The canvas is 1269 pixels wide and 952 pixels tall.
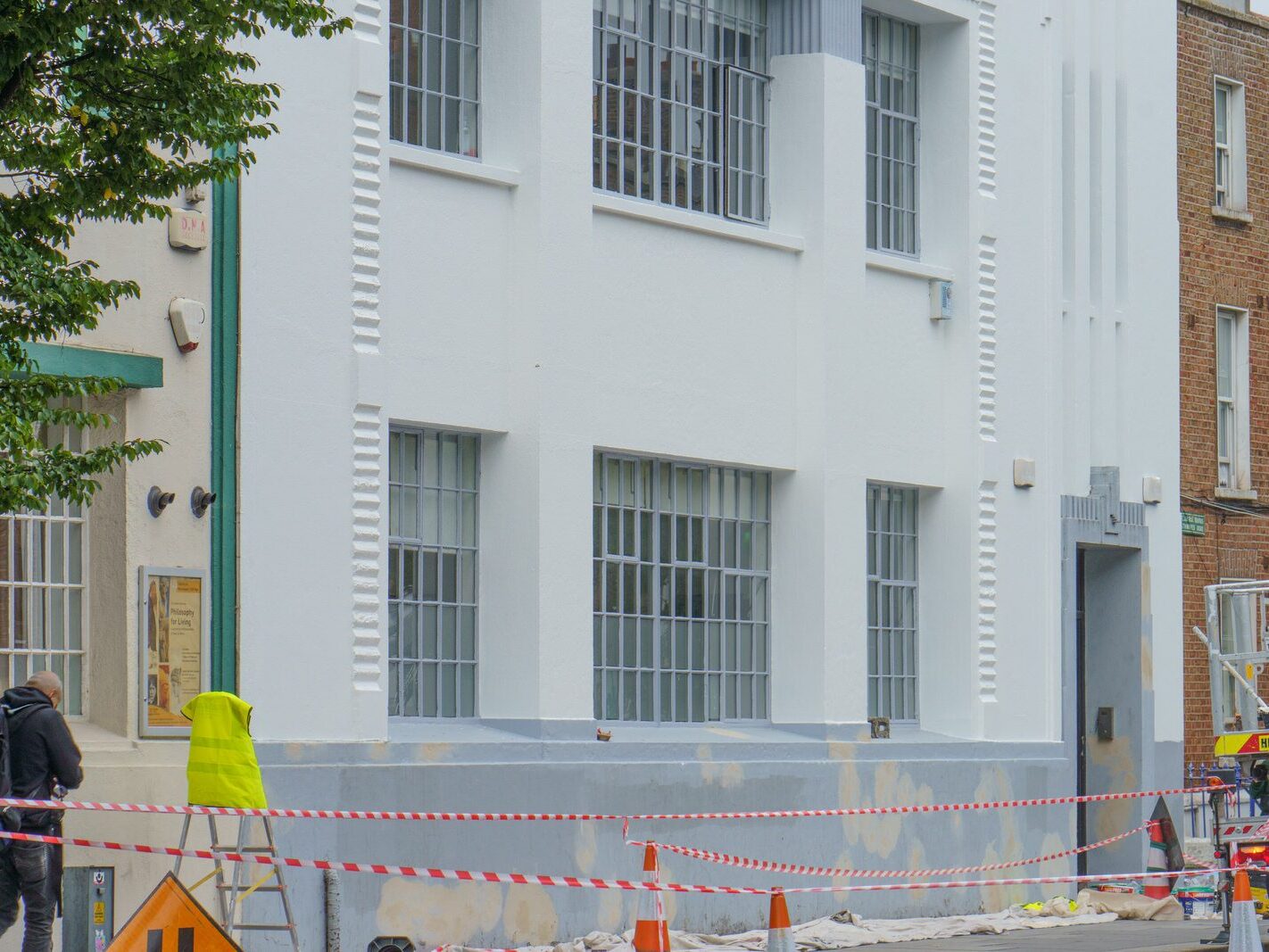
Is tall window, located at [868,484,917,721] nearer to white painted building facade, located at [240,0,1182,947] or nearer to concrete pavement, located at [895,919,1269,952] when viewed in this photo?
white painted building facade, located at [240,0,1182,947]

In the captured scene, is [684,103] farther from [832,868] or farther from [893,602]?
[832,868]

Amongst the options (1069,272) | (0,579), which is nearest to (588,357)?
(0,579)

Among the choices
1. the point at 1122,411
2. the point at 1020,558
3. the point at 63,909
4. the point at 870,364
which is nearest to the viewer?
the point at 63,909

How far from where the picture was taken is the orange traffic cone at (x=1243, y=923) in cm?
1328

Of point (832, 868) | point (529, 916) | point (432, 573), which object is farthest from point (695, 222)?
point (529, 916)

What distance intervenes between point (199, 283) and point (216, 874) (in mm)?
3640

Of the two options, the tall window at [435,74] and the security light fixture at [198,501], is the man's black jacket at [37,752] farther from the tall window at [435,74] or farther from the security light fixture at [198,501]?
the tall window at [435,74]

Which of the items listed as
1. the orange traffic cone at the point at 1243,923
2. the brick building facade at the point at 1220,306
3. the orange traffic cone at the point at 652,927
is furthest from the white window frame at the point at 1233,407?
the orange traffic cone at the point at 652,927

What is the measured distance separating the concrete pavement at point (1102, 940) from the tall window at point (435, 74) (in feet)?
23.0

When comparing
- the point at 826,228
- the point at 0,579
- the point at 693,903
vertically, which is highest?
the point at 826,228

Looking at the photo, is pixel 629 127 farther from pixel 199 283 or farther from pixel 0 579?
pixel 0 579

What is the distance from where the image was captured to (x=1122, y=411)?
74.1 feet

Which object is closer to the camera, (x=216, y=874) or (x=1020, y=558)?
(x=216, y=874)

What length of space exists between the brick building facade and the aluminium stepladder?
1258 centimetres
